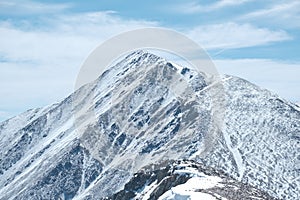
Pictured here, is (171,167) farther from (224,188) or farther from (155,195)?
(224,188)

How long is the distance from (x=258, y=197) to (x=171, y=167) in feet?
82.5

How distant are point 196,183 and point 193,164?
16.3 meters

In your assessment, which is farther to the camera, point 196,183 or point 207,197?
point 196,183

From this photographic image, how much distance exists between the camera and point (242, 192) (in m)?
102

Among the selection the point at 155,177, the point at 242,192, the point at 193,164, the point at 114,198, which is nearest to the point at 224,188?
the point at 242,192

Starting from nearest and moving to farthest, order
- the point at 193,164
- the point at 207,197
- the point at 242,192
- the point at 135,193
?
the point at 207,197
the point at 242,192
the point at 193,164
the point at 135,193

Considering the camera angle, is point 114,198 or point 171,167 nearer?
point 171,167

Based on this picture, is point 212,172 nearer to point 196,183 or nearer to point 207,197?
point 196,183

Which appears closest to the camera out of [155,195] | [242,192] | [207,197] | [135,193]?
[207,197]

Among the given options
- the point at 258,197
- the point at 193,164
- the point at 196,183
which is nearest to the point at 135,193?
the point at 193,164

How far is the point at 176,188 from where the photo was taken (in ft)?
334

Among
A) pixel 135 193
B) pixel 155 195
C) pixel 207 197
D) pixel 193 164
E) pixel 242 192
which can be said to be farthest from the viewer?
pixel 135 193

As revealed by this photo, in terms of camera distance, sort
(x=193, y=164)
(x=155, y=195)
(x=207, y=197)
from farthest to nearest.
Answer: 1. (x=193, y=164)
2. (x=155, y=195)
3. (x=207, y=197)

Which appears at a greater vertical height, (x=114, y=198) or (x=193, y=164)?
(x=193, y=164)
